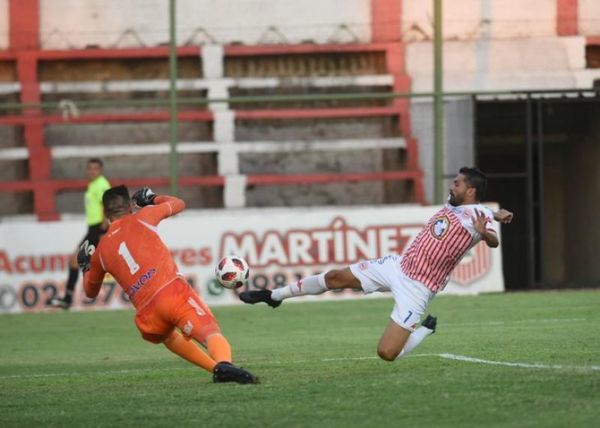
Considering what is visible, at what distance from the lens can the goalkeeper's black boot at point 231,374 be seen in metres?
10.2

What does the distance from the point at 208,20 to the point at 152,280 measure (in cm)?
1638

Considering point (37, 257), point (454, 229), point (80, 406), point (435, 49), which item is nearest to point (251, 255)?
point (37, 257)

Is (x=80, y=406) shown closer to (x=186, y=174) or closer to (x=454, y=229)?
(x=454, y=229)

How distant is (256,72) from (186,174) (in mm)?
2393

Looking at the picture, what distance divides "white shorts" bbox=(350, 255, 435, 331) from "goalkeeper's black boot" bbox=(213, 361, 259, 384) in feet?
5.84

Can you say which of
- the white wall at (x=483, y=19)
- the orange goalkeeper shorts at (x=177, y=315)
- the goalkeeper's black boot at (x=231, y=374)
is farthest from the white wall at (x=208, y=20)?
the goalkeeper's black boot at (x=231, y=374)

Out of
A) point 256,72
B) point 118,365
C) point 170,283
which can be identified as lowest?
point 118,365

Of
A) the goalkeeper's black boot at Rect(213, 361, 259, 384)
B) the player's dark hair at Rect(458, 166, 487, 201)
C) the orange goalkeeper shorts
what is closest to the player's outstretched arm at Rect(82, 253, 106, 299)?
the orange goalkeeper shorts

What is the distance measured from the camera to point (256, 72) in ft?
88.4

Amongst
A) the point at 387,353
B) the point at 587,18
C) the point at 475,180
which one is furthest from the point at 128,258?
→ the point at 587,18

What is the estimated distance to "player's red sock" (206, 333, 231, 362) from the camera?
10.4 meters

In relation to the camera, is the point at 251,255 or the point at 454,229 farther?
the point at 251,255

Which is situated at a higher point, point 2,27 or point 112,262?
point 2,27

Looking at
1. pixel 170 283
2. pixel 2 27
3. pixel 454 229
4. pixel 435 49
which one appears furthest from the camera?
pixel 2 27
